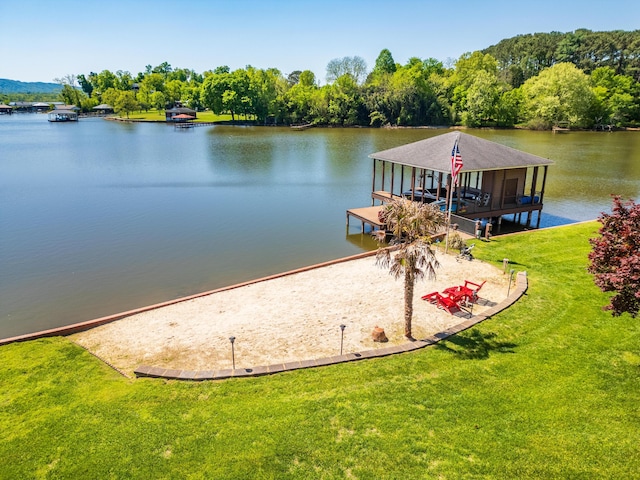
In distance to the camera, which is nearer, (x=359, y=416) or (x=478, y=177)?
(x=359, y=416)

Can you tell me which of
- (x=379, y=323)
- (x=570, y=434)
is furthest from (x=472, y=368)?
(x=379, y=323)

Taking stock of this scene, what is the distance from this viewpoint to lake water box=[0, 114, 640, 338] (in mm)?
17016

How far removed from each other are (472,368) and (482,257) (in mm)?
8586

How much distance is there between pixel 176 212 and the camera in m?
27.1

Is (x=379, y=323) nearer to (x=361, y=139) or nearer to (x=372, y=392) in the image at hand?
(x=372, y=392)

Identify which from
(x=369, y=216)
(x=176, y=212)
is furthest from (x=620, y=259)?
(x=176, y=212)

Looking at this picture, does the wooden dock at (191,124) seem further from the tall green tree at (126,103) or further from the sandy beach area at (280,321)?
the sandy beach area at (280,321)

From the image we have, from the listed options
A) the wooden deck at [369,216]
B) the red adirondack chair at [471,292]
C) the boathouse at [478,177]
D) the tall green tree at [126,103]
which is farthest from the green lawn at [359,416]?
the tall green tree at [126,103]

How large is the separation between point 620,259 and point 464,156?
13.8 metres

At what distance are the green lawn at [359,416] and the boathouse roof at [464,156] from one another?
1165 cm

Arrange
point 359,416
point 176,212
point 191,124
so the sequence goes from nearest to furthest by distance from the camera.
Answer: point 359,416 → point 176,212 → point 191,124

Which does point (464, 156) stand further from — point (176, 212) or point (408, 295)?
point (176, 212)

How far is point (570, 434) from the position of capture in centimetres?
748

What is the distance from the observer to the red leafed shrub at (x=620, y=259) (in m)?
8.13
